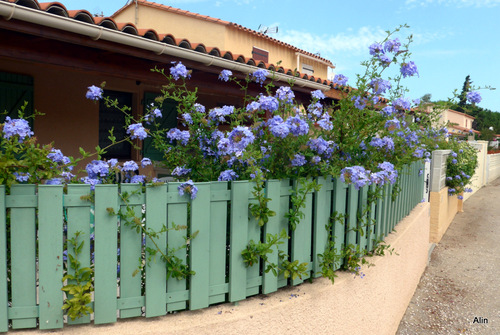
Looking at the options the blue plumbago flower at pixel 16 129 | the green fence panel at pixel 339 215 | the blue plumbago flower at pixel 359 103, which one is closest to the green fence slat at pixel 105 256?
the blue plumbago flower at pixel 16 129

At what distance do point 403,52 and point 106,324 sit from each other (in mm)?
3088

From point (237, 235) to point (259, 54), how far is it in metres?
13.9

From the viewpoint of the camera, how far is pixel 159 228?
2.11 meters

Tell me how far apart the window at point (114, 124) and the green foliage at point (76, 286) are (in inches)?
171

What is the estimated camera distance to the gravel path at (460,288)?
4.26 meters

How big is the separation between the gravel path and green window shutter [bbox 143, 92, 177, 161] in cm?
424

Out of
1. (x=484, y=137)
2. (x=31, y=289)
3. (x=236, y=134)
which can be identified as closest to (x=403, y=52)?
(x=236, y=134)

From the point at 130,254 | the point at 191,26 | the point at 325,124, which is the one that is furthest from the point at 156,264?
the point at 191,26

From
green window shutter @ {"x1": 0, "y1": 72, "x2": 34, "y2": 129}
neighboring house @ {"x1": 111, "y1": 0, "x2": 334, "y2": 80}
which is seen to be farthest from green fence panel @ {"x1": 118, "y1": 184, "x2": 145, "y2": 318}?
neighboring house @ {"x1": 111, "y1": 0, "x2": 334, "y2": 80}

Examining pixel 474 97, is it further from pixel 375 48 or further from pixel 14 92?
pixel 14 92

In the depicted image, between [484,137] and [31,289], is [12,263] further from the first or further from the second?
[484,137]

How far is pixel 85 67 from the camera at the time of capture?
4.17 m

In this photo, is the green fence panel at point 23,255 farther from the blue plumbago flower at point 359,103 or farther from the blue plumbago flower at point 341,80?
the blue plumbago flower at point 341,80

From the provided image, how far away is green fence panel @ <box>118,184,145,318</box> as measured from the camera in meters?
2.05
